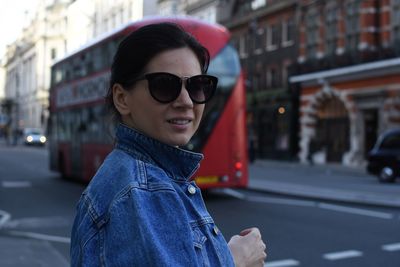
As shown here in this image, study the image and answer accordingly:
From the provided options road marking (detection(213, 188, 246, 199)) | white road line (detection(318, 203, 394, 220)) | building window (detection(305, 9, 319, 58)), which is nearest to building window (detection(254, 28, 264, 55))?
building window (detection(305, 9, 319, 58))

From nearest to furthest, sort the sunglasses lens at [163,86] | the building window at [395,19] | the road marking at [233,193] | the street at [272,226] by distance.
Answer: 1. the sunglasses lens at [163,86]
2. the street at [272,226]
3. the road marking at [233,193]
4. the building window at [395,19]

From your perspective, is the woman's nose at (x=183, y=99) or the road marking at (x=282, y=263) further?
the road marking at (x=282, y=263)

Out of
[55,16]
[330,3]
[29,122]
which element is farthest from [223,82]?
[29,122]

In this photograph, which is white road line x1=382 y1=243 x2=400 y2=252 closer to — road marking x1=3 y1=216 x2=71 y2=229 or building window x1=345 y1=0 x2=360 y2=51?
road marking x1=3 y1=216 x2=71 y2=229

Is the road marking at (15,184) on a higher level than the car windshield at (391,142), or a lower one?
lower

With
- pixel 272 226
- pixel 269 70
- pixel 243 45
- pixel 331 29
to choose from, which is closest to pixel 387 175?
pixel 272 226

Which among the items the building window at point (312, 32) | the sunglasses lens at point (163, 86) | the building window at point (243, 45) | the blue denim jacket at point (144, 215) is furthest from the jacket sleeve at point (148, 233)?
the building window at point (243, 45)

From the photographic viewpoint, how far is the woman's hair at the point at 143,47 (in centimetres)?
153

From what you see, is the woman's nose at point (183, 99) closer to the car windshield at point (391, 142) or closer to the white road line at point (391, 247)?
the white road line at point (391, 247)

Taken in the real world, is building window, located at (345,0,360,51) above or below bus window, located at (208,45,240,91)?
above

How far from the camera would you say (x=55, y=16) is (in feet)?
30.7

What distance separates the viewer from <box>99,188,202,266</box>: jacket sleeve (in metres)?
1.26

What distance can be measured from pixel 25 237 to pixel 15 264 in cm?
220

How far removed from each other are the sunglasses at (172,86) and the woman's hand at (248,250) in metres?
0.47
